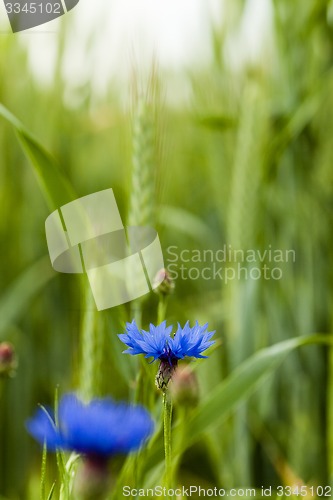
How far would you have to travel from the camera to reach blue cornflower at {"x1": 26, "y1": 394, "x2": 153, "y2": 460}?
24 centimetres

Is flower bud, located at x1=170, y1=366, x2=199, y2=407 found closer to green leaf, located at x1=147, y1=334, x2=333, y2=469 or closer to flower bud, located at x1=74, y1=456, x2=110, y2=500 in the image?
green leaf, located at x1=147, y1=334, x2=333, y2=469

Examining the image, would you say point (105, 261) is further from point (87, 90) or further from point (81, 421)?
point (87, 90)

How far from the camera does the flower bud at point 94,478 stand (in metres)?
0.26

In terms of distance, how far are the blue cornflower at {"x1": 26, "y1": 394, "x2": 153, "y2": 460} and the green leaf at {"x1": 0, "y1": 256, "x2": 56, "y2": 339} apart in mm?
569

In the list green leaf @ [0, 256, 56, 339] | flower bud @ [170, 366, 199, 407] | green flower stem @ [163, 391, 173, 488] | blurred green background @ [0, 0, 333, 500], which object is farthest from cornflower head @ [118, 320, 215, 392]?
green leaf @ [0, 256, 56, 339]

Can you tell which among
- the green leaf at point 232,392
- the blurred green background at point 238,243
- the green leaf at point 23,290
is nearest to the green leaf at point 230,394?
the green leaf at point 232,392

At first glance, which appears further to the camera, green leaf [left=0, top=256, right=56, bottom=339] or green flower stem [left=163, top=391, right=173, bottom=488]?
green leaf [left=0, top=256, right=56, bottom=339]

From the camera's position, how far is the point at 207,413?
432 mm

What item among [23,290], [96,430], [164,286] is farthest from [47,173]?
[23,290]

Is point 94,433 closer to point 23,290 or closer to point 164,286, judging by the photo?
point 164,286

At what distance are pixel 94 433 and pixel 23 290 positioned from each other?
0.60 metres

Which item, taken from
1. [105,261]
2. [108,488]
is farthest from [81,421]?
[105,261]

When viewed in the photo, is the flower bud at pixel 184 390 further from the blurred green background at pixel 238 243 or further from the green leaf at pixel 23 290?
the green leaf at pixel 23 290

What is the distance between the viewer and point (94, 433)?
0.24m
